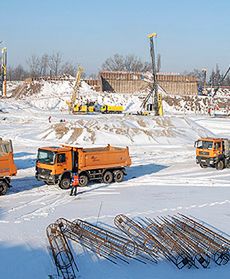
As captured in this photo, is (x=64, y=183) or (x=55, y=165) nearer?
(x=55, y=165)

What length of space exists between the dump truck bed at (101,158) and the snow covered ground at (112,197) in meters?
1.05

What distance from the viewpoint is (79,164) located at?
20.7m

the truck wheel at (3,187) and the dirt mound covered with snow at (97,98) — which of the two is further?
the dirt mound covered with snow at (97,98)

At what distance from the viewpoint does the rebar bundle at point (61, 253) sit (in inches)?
441

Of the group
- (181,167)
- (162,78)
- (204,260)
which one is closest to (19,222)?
(204,260)

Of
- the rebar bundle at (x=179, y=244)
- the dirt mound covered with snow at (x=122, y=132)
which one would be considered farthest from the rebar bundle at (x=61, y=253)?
the dirt mound covered with snow at (x=122, y=132)

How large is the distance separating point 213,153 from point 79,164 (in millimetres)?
9657

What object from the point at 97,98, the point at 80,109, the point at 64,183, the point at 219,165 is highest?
the point at 97,98

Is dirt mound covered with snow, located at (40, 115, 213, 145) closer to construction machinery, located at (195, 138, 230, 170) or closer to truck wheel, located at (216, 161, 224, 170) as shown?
construction machinery, located at (195, 138, 230, 170)

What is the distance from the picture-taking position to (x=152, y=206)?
17.8 m

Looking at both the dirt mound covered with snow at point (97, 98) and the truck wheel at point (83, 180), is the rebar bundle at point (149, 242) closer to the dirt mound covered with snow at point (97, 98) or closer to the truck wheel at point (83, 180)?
the truck wheel at point (83, 180)

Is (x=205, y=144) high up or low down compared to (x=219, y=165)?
up

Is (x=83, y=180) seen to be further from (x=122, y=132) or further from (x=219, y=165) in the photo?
(x=122, y=132)

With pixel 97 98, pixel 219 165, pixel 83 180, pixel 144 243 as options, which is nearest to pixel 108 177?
pixel 83 180
